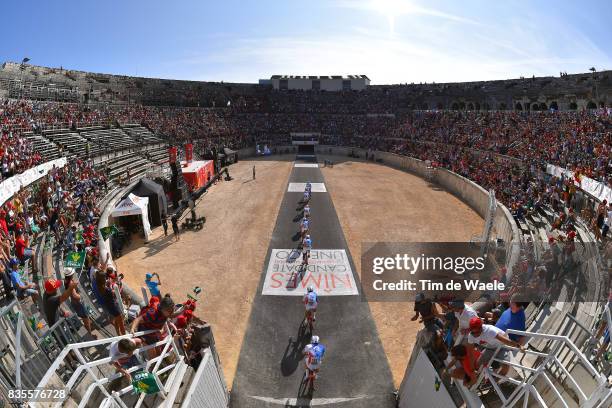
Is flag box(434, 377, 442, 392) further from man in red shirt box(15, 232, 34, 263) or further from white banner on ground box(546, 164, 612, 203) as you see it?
white banner on ground box(546, 164, 612, 203)

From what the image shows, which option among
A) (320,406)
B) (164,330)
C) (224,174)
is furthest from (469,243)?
(224,174)

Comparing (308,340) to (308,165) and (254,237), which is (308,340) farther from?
(308,165)

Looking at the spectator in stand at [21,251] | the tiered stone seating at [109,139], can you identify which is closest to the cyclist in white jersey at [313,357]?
the spectator in stand at [21,251]

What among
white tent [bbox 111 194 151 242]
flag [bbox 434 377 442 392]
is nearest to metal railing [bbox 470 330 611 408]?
flag [bbox 434 377 442 392]

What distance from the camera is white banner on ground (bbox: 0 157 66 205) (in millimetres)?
17066

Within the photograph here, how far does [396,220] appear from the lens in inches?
1029

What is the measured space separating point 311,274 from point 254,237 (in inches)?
248

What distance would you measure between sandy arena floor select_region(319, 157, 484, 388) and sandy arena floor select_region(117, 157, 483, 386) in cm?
4

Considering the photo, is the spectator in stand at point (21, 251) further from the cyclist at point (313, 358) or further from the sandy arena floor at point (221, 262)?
the cyclist at point (313, 358)

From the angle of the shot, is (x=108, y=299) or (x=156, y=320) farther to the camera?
(x=108, y=299)

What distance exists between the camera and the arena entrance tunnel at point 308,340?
1035cm

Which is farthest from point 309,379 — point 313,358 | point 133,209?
point 133,209

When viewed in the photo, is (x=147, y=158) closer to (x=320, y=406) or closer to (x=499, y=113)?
(x=320, y=406)

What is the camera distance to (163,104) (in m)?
59.6
